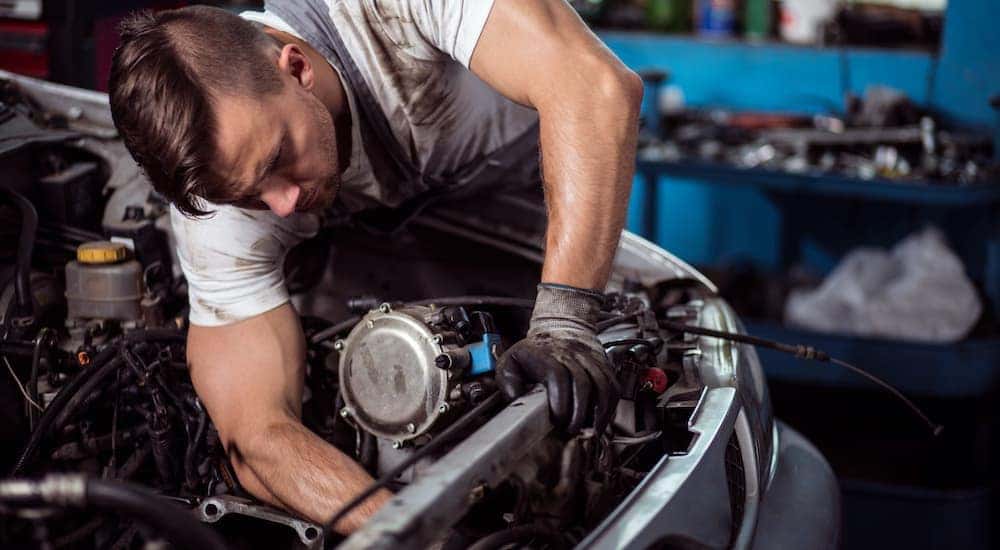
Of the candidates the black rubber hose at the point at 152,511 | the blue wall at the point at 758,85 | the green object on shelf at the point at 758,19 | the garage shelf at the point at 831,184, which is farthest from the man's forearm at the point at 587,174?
the green object on shelf at the point at 758,19

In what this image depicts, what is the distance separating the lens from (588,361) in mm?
1472

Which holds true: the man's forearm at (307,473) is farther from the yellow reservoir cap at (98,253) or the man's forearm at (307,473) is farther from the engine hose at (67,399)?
the yellow reservoir cap at (98,253)

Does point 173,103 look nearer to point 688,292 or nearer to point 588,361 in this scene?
point 588,361

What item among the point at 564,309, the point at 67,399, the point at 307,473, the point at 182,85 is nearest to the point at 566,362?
the point at 564,309

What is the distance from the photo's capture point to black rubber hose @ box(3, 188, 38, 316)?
1826mm

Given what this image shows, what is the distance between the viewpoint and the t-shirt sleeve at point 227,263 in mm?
1885

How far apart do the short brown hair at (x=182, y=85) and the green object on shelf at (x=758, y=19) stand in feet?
10.4

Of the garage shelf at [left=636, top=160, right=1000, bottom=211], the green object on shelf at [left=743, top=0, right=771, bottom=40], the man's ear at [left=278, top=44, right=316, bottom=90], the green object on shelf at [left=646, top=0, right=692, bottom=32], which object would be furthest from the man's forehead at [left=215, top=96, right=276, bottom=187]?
the green object on shelf at [left=646, top=0, right=692, bottom=32]

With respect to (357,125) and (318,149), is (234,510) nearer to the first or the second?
(318,149)

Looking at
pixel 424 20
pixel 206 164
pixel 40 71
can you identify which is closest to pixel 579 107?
pixel 424 20

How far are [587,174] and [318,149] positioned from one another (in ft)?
1.40

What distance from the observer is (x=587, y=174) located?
166 centimetres

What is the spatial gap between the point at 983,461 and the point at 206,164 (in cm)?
246

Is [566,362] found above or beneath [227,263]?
above
